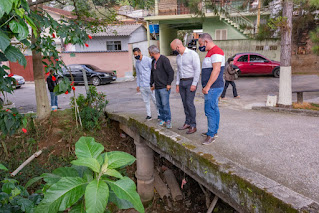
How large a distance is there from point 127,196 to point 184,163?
9.68ft

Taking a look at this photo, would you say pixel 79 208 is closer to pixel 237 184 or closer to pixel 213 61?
pixel 237 184

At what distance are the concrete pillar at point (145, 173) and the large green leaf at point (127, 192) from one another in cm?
497

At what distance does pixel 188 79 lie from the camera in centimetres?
448

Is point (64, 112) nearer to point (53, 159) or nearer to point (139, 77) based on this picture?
point (53, 159)

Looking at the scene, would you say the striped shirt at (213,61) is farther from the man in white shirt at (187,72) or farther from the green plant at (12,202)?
the green plant at (12,202)

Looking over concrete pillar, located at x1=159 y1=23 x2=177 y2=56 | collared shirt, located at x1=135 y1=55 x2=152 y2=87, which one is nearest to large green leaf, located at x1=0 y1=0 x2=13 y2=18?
collared shirt, located at x1=135 y1=55 x2=152 y2=87

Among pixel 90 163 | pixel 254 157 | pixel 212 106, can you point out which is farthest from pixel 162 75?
pixel 90 163

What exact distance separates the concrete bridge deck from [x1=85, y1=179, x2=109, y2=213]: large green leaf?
6.41 ft

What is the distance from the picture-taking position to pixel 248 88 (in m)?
11.7

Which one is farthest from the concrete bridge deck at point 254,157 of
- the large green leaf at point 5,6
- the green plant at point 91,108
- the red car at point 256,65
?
the red car at point 256,65

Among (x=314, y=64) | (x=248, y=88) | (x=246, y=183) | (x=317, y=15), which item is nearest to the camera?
(x=246, y=183)

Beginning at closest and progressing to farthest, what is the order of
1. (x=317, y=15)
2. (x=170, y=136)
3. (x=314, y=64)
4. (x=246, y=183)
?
(x=246, y=183), (x=170, y=136), (x=317, y=15), (x=314, y=64)

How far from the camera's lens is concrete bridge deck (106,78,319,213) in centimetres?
265

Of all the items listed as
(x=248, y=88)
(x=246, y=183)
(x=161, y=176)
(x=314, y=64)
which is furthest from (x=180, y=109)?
(x=314, y=64)
